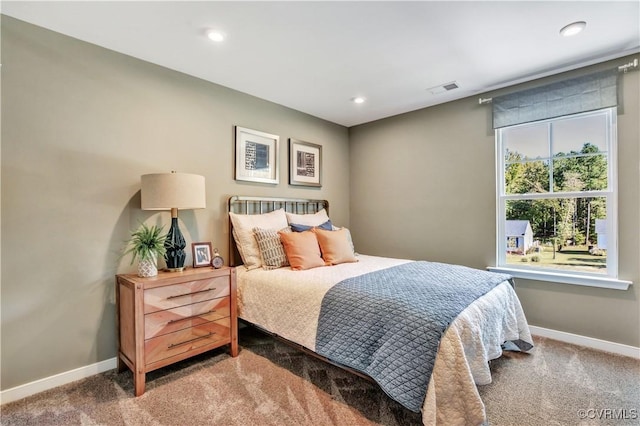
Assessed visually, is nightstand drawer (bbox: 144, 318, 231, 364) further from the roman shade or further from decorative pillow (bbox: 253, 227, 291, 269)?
the roman shade

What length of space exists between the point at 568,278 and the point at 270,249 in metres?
2.71

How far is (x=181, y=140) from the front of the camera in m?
2.71

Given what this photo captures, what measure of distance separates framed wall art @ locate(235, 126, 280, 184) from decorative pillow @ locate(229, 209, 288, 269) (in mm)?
456

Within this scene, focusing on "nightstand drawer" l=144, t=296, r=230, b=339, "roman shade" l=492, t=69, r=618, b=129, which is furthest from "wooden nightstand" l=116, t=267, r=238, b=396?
"roman shade" l=492, t=69, r=618, b=129

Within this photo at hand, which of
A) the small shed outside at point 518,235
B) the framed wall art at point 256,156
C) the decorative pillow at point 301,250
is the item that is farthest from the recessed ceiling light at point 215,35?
the small shed outside at point 518,235

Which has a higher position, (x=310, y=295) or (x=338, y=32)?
(x=338, y=32)

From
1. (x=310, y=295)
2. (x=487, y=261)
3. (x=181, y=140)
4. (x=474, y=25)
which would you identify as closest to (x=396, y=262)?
(x=487, y=261)

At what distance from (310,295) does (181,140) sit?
181 cm

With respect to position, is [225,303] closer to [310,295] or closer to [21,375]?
[310,295]

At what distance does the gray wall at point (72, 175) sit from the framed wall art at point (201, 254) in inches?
9.4

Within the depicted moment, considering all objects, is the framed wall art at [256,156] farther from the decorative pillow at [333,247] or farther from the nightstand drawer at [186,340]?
the nightstand drawer at [186,340]

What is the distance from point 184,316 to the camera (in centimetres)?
223

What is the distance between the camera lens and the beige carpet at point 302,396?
1714 millimetres

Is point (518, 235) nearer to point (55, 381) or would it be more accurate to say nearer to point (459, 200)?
point (459, 200)
